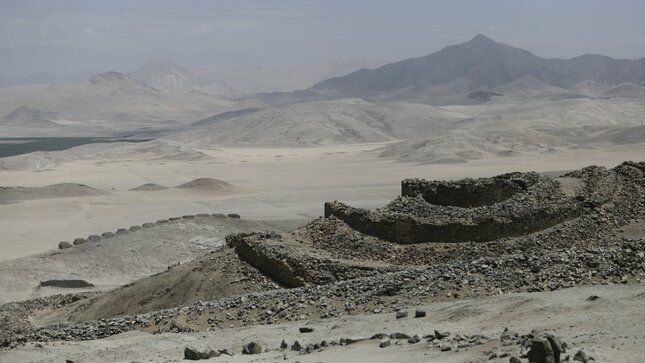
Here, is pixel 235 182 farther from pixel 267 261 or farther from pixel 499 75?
pixel 499 75

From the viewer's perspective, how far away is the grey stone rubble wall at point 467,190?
61.4 feet

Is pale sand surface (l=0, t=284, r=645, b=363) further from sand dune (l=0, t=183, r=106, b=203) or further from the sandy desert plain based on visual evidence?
sand dune (l=0, t=183, r=106, b=203)

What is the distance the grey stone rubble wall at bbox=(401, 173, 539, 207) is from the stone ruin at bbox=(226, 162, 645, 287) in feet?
1.57

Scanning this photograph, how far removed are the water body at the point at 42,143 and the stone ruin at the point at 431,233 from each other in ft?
235

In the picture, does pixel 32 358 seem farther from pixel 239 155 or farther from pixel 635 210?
pixel 239 155

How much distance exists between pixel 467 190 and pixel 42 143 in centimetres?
8883

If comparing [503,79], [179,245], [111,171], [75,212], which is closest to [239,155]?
[111,171]

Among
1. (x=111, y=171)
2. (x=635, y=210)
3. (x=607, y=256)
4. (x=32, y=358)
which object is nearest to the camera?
(x=32, y=358)

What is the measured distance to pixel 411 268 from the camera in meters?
14.3

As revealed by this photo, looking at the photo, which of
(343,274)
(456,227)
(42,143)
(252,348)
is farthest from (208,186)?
(42,143)

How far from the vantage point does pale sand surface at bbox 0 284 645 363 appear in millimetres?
7836

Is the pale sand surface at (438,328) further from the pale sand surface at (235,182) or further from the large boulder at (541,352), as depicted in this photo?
the pale sand surface at (235,182)

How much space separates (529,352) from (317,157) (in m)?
65.9

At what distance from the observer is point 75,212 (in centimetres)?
3934
